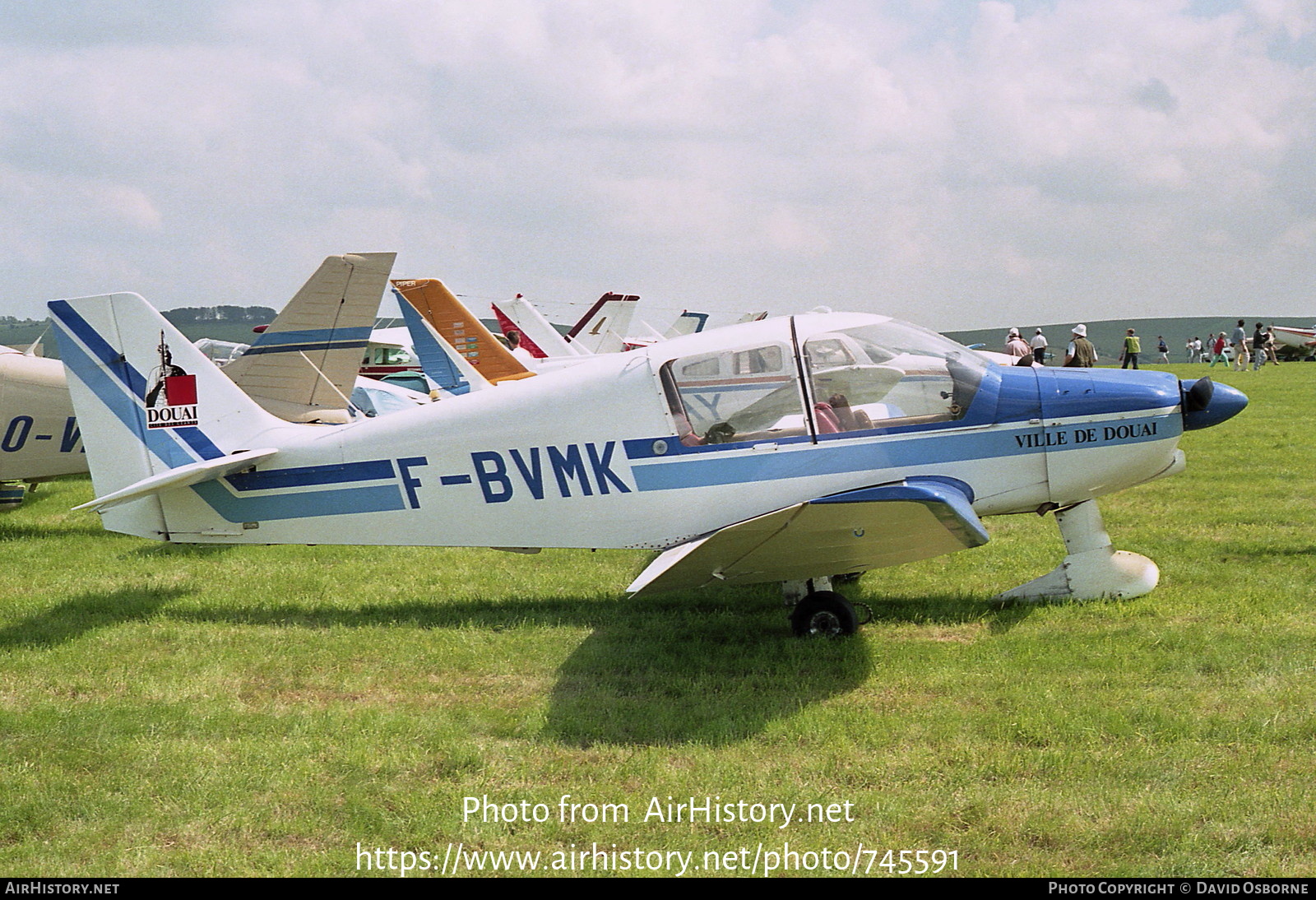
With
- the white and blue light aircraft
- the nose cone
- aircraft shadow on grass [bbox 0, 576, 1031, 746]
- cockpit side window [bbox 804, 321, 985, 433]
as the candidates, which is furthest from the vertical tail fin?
the nose cone

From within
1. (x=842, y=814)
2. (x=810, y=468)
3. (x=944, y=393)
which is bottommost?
(x=842, y=814)

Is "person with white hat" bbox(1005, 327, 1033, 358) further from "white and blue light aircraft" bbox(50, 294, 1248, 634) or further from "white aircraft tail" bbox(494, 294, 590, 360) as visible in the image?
"white and blue light aircraft" bbox(50, 294, 1248, 634)

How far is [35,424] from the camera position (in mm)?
10250

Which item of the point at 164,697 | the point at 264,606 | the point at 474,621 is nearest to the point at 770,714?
the point at 474,621

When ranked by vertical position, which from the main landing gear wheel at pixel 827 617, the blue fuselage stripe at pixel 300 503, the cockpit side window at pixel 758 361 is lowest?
the main landing gear wheel at pixel 827 617

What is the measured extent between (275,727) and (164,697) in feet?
2.92

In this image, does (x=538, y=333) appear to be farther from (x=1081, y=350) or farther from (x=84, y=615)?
(x=84, y=615)

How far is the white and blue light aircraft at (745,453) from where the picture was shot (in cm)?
612

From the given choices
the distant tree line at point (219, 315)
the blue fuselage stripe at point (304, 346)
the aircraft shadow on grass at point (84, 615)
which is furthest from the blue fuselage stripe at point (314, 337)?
the distant tree line at point (219, 315)

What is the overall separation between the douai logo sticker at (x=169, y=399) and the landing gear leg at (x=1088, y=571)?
5.73m

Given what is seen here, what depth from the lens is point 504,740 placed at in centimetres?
496

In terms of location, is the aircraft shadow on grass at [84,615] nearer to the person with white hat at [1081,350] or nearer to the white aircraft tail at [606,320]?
the person with white hat at [1081,350]
